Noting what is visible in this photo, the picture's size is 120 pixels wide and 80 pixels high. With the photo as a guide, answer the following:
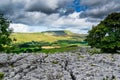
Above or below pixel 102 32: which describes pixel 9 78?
below

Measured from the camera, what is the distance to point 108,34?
254 feet

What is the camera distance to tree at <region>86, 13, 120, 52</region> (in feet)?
245

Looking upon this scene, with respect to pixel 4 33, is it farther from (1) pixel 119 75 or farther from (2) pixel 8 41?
(1) pixel 119 75

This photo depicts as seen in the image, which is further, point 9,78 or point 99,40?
point 99,40

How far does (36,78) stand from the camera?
113 ft

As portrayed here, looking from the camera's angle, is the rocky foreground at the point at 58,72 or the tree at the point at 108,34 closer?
the rocky foreground at the point at 58,72

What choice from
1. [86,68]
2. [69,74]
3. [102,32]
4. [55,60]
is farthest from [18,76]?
[102,32]

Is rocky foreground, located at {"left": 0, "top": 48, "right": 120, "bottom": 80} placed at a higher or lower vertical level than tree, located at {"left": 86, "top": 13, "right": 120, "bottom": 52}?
lower

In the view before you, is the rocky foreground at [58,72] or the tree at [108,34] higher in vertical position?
the tree at [108,34]

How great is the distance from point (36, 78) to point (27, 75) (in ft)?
6.18

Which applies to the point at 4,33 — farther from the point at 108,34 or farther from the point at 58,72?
the point at 58,72

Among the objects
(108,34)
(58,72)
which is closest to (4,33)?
(108,34)

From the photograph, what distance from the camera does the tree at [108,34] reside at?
74812 mm

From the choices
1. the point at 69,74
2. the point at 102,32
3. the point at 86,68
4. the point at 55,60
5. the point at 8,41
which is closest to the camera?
the point at 69,74
